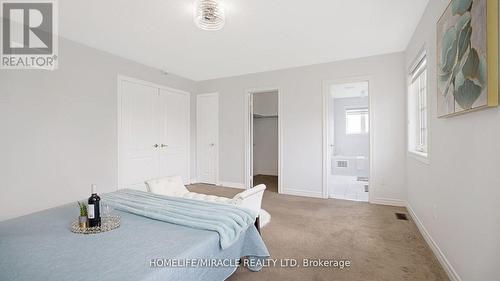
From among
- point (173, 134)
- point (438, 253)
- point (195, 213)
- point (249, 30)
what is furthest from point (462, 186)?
point (173, 134)

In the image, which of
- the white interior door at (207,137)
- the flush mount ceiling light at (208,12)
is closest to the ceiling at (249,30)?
the flush mount ceiling light at (208,12)

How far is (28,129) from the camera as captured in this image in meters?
2.87

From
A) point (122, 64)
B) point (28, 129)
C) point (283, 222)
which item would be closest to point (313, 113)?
point (283, 222)

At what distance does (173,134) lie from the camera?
199 inches

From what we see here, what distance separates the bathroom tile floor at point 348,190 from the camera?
14.4 feet

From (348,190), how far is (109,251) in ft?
15.6

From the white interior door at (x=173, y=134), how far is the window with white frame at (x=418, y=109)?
4.32 meters

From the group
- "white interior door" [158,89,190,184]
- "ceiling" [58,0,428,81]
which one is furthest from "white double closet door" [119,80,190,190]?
"ceiling" [58,0,428,81]

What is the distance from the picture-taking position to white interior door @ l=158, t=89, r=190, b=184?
4.80 metres

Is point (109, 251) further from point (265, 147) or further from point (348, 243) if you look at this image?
point (265, 147)

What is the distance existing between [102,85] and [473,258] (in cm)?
467

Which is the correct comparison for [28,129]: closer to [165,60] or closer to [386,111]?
[165,60]

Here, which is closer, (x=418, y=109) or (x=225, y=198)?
(x=225, y=198)

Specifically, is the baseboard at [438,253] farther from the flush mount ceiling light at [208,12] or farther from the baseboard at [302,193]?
the flush mount ceiling light at [208,12]
